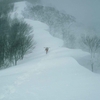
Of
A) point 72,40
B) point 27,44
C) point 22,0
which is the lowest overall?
point 72,40

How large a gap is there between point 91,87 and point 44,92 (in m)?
3.19

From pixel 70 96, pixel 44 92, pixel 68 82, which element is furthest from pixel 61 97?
pixel 68 82

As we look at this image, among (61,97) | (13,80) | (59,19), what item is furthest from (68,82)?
(59,19)

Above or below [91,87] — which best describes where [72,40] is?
below

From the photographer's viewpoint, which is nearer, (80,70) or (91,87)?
(91,87)

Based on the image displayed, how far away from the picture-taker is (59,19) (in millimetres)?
79688

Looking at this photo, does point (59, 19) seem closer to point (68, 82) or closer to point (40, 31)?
point (40, 31)

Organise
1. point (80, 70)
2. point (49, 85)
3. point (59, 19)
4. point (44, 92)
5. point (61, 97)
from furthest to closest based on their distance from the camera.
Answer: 1. point (59, 19)
2. point (80, 70)
3. point (49, 85)
4. point (44, 92)
5. point (61, 97)

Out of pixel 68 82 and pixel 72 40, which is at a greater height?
pixel 68 82

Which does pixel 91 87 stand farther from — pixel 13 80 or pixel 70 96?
pixel 13 80

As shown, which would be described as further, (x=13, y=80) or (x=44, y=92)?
(x=13, y=80)

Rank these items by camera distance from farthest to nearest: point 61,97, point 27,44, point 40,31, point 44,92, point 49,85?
point 40,31
point 27,44
point 49,85
point 44,92
point 61,97

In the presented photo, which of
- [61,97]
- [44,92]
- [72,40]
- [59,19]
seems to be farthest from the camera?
[59,19]

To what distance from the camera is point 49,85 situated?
30.6ft
